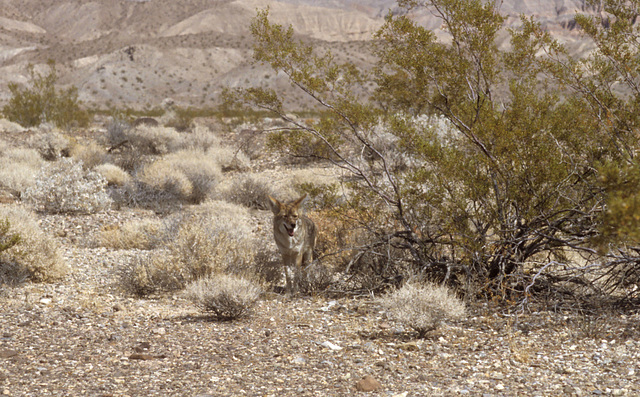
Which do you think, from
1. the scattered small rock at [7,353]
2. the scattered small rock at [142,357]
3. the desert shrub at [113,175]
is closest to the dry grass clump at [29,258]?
the scattered small rock at [7,353]

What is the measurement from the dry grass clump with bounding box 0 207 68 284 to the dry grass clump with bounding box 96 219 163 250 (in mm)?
1936

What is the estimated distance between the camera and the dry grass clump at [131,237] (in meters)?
9.73

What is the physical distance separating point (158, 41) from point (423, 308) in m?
79.8

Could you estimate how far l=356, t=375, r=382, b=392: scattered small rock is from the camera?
4402 mm

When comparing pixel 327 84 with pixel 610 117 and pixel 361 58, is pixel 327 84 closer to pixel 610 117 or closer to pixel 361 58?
pixel 610 117

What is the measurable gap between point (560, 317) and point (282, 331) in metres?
2.66

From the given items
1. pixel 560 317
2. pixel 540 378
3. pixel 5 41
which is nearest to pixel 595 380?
pixel 540 378

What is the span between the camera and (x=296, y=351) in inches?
207

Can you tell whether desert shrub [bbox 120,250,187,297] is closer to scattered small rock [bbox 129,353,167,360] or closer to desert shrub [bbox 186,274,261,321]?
desert shrub [bbox 186,274,261,321]

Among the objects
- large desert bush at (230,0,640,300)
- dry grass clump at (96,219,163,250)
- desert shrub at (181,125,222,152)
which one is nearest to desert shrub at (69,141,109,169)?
desert shrub at (181,125,222,152)

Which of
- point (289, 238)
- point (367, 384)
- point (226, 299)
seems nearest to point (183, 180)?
point (289, 238)

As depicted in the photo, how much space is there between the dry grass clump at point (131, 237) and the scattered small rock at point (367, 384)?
567cm

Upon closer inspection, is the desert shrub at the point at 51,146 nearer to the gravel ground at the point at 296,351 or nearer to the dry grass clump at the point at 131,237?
the dry grass clump at the point at 131,237

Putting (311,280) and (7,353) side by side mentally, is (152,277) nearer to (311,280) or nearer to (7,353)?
(311,280)
